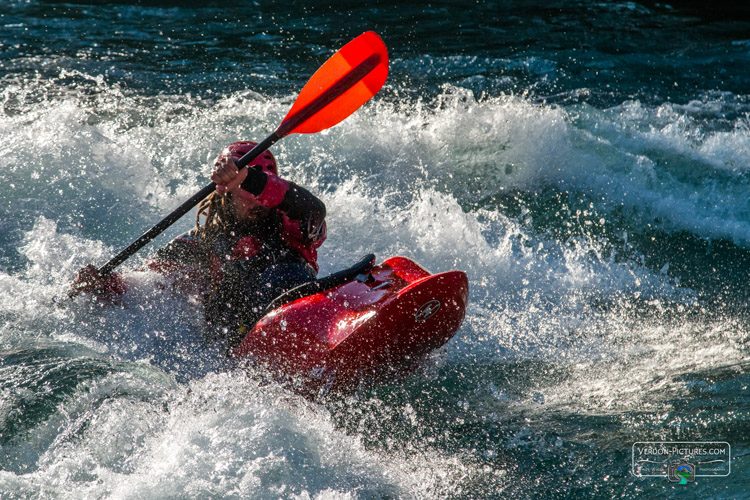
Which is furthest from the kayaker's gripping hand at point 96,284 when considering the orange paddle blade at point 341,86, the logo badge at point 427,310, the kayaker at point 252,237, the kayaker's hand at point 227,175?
the logo badge at point 427,310

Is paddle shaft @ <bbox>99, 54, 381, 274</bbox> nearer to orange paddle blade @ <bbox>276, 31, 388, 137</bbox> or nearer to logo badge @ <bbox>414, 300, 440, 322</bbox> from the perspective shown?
orange paddle blade @ <bbox>276, 31, 388, 137</bbox>

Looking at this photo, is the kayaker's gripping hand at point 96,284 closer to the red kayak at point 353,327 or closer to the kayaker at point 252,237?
the kayaker at point 252,237

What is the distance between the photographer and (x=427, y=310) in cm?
291

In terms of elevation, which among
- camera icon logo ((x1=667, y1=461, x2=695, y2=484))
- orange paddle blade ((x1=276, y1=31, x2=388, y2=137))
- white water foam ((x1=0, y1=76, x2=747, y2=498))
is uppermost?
orange paddle blade ((x1=276, y1=31, x2=388, y2=137))

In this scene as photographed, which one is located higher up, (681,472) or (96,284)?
(681,472)

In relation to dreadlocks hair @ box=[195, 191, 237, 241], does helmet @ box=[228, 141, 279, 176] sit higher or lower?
higher

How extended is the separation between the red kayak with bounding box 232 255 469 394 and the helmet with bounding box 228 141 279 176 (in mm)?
753

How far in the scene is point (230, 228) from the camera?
10.9 feet

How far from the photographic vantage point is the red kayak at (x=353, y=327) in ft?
9.16

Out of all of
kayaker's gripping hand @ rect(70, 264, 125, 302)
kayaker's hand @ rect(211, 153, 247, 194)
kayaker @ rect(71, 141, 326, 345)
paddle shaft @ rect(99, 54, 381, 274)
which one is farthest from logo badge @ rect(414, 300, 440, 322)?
kayaker's gripping hand @ rect(70, 264, 125, 302)

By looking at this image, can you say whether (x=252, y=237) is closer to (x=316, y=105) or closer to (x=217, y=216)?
(x=217, y=216)

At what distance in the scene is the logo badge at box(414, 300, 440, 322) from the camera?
2879 mm

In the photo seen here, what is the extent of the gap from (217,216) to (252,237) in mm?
251

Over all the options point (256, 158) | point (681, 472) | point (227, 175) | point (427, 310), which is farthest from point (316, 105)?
point (681, 472)
